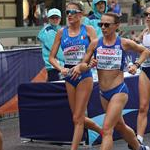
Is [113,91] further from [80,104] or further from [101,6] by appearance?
[101,6]

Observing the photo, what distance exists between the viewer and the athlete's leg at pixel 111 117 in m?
7.00

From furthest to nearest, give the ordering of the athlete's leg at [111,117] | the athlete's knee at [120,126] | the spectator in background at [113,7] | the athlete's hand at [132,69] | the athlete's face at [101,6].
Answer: the spectator in background at [113,7]
the athlete's face at [101,6]
the athlete's knee at [120,126]
the athlete's hand at [132,69]
the athlete's leg at [111,117]

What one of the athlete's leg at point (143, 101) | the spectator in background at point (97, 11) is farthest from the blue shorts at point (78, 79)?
the spectator in background at point (97, 11)

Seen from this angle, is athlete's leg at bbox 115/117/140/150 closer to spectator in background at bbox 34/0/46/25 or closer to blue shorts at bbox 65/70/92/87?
blue shorts at bbox 65/70/92/87

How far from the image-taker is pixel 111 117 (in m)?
7.12

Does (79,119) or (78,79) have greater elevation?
(78,79)

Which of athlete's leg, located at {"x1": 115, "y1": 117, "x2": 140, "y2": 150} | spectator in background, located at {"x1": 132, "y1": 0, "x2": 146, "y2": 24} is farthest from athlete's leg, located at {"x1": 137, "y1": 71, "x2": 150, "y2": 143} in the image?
spectator in background, located at {"x1": 132, "y1": 0, "x2": 146, "y2": 24}

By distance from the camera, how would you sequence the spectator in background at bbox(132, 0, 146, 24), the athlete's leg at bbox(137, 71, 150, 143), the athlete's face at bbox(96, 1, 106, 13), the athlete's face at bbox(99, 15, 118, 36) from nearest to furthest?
the athlete's face at bbox(99, 15, 118, 36)
the athlete's leg at bbox(137, 71, 150, 143)
the athlete's face at bbox(96, 1, 106, 13)
the spectator in background at bbox(132, 0, 146, 24)

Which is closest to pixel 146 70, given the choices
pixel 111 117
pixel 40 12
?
pixel 111 117

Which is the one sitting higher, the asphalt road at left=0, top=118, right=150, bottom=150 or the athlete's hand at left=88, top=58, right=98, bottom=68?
the athlete's hand at left=88, top=58, right=98, bottom=68

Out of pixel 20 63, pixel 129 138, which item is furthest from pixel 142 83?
pixel 20 63

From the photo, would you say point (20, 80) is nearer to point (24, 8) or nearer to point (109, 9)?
point (109, 9)

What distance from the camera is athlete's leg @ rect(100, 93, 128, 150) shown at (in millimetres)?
7004

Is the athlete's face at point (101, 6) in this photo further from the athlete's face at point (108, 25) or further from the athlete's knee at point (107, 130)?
the athlete's knee at point (107, 130)
